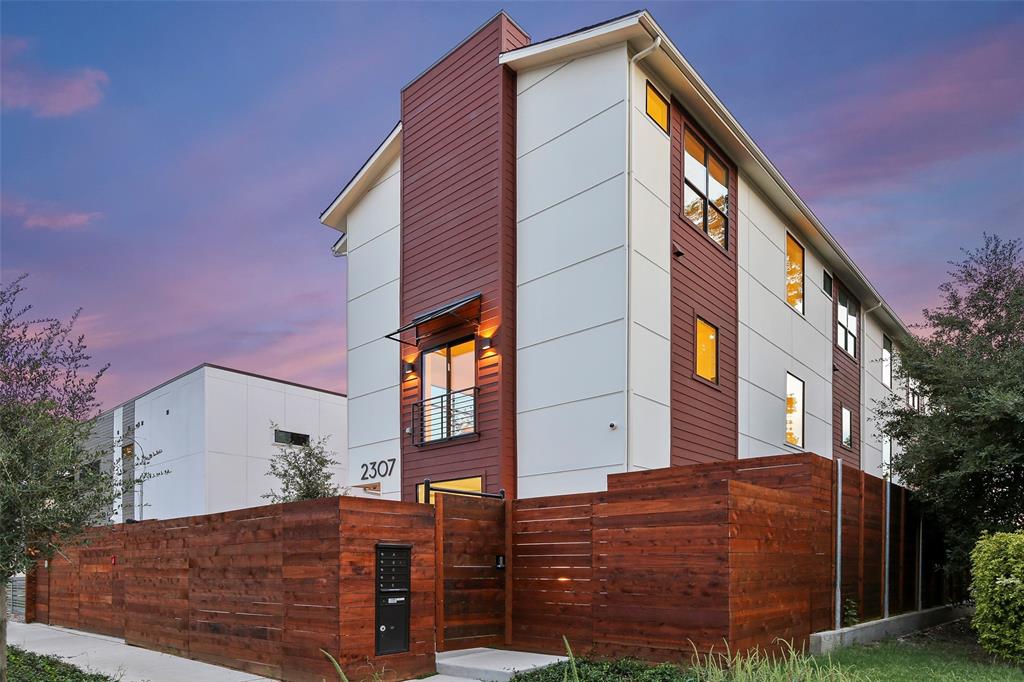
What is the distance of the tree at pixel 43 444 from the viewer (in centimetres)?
839

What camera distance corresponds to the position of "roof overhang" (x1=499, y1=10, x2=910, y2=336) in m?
13.3

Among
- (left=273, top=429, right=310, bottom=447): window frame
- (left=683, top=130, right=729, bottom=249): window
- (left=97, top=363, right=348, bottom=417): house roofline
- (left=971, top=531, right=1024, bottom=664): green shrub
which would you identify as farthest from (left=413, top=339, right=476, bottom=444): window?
(left=273, top=429, right=310, bottom=447): window frame

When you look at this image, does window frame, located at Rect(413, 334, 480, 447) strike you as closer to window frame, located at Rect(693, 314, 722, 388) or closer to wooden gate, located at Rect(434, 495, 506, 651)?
wooden gate, located at Rect(434, 495, 506, 651)

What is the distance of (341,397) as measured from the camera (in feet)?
114

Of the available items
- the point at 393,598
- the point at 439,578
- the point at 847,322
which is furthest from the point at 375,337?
the point at 847,322

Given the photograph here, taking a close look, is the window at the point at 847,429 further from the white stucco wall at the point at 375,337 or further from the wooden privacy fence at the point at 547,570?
the white stucco wall at the point at 375,337

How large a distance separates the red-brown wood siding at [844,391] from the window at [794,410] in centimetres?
258

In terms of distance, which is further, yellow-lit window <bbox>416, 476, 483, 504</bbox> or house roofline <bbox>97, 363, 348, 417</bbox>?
house roofline <bbox>97, 363, 348, 417</bbox>

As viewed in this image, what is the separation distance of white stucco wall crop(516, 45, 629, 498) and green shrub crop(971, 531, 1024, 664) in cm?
493

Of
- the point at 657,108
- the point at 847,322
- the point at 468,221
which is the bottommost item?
the point at 847,322

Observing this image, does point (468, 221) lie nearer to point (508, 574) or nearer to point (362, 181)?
point (362, 181)

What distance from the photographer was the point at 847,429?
880 inches

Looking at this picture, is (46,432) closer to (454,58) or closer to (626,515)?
(626,515)

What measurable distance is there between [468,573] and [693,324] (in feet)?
21.2
